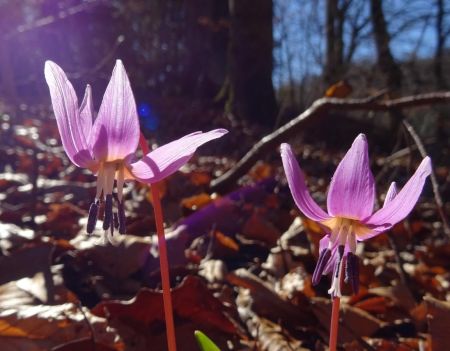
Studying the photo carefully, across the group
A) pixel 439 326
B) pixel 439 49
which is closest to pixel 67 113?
pixel 439 326

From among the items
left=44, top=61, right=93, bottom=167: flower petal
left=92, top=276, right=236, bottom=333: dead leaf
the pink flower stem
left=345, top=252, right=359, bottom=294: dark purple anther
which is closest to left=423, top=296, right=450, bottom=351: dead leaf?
left=92, top=276, right=236, bottom=333: dead leaf

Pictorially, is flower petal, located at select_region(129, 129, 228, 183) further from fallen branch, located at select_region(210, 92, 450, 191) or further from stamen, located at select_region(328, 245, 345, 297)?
fallen branch, located at select_region(210, 92, 450, 191)

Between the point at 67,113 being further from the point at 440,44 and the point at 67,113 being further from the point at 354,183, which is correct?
the point at 440,44

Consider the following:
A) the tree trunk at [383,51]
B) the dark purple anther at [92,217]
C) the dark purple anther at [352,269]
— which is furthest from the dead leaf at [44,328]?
the tree trunk at [383,51]

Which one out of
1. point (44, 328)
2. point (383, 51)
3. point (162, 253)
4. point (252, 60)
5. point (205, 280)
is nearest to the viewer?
point (162, 253)

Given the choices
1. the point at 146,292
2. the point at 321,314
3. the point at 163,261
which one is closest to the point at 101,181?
the point at 163,261

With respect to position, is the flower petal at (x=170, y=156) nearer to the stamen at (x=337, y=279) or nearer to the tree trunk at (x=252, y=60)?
the stamen at (x=337, y=279)

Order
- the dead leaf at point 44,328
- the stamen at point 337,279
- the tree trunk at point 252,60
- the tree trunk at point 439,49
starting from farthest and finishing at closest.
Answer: the tree trunk at point 439,49 → the tree trunk at point 252,60 → the dead leaf at point 44,328 → the stamen at point 337,279
